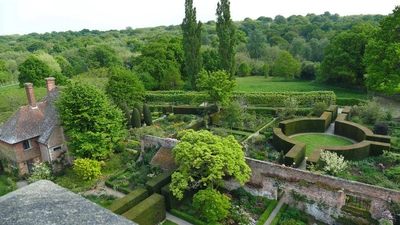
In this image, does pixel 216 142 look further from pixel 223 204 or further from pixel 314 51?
pixel 314 51

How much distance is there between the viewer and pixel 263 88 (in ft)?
182

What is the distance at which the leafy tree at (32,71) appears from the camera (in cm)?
4847

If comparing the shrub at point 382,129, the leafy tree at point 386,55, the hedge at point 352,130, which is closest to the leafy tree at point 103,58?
the leafy tree at point 386,55

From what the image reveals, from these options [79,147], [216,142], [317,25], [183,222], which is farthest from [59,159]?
[317,25]

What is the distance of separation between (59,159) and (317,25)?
101915mm

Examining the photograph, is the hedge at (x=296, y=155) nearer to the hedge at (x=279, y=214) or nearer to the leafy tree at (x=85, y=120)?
the hedge at (x=279, y=214)

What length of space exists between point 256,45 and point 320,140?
6431 centimetres

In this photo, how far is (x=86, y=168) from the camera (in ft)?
65.8

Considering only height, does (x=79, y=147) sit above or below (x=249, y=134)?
above

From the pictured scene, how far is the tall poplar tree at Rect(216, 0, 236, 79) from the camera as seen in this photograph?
A: 126 feet

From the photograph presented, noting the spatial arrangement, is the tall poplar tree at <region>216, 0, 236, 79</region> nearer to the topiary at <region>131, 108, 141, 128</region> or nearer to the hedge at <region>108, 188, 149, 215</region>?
the topiary at <region>131, 108, 141, 128</region>

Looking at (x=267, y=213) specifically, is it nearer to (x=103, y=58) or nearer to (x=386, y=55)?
(x=386, y=55)

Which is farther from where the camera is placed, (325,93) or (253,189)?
(325,93)

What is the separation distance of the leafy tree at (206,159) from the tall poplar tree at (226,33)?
982 inches
